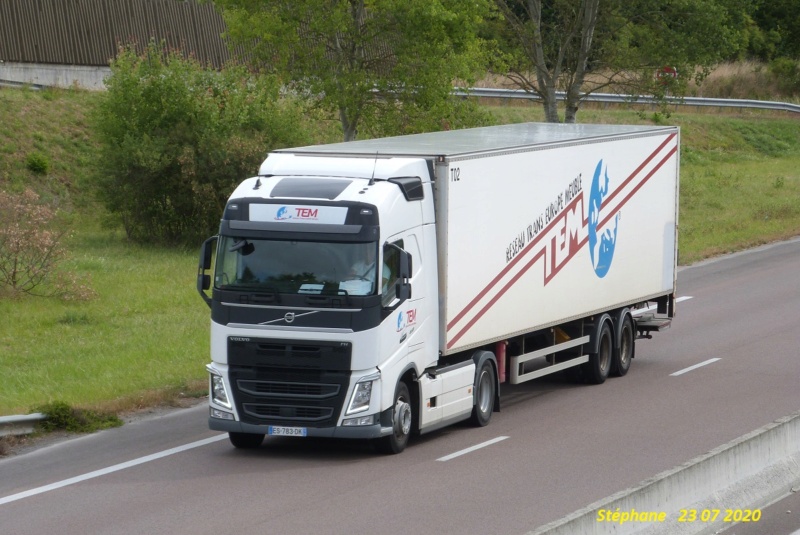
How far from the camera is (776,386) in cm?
1750

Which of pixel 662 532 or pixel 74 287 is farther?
pixel 74 287

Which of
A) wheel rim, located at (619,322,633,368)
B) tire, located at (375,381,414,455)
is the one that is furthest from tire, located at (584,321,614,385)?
tire, located at (375,381,414,455)

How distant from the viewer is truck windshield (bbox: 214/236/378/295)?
1303 centimetres

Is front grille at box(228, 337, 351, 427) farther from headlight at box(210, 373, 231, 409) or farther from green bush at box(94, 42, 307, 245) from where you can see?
green bush at box(94, 42, 307, 245)

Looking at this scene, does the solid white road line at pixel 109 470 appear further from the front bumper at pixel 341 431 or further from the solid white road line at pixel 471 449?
the solid white road line at pixel 471 449

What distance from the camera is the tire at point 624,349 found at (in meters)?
18.8

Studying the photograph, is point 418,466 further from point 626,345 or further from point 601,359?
point 626,345

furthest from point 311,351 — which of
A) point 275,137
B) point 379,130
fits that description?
point 275,137

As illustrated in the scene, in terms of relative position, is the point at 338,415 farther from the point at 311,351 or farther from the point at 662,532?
the point at 662,532

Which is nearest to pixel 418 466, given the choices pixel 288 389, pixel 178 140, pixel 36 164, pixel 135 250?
pixel 288 389

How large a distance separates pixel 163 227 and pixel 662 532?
83.9 feet

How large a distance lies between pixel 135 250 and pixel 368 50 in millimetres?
7780

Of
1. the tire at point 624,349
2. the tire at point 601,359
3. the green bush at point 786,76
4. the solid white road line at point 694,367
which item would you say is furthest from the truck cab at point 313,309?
the green bush at point 786,76

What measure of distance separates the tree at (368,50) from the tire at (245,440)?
1571 centimetres
